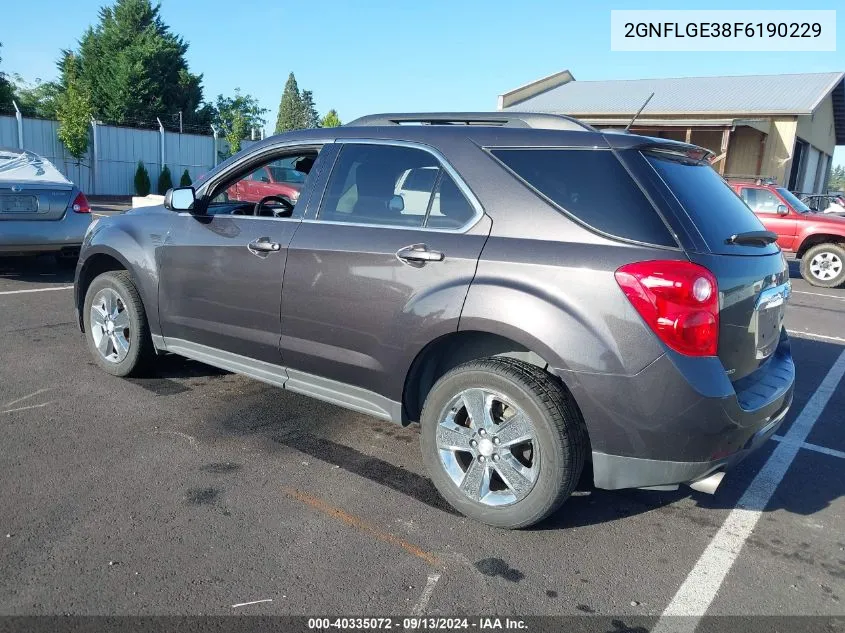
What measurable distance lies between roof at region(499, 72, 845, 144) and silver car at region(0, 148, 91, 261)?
75.6 feet

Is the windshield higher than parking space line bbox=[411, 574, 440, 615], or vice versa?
the windshield

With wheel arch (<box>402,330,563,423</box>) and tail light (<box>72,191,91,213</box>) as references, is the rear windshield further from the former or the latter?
tail light (<box>72,191,91,213</box>)

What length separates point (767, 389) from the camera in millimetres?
3111

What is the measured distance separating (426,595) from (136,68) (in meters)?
54.3

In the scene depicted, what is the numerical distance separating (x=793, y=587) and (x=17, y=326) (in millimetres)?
6313

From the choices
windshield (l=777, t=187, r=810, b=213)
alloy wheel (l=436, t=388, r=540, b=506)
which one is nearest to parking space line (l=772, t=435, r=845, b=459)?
alloy wheel (l=436, t=388, r=540, b=506)

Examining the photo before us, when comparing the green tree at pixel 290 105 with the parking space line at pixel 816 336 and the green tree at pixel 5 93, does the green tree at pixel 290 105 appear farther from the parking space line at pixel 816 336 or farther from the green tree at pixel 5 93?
the parking space line at pixel 816 336

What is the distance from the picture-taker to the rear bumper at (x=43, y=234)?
24.7 feet

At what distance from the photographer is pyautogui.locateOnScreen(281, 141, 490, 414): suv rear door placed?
320cm

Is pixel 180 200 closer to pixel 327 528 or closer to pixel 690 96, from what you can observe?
pixel 327 528

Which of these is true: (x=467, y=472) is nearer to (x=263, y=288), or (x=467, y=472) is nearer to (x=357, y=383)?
(x=357, y=383)

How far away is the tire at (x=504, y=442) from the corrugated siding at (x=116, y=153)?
84.4 feet

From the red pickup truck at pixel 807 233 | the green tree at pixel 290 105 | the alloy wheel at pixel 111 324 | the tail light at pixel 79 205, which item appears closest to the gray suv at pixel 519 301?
the alloy wheel at pixel 111 324

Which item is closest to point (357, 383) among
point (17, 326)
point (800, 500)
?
point (800, 500)
